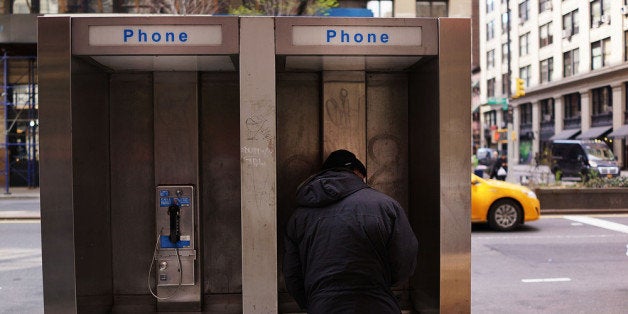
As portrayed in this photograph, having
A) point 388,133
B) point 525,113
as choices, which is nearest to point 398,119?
point 388,133

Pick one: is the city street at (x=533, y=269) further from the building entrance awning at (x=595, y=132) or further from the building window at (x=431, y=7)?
the building entrance awning at (x=595, y=132)

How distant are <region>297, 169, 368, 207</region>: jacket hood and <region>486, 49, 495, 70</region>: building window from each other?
178 feet

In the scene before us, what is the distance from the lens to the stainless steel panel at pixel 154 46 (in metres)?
3.19

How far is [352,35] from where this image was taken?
3.28m

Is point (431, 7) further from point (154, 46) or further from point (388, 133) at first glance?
point (154, 46)

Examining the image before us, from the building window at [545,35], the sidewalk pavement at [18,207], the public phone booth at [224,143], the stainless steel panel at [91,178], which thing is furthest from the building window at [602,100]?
the stainless steel panel at [91,178]

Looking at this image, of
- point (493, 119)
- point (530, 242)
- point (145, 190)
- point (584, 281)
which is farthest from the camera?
point (493, 119)

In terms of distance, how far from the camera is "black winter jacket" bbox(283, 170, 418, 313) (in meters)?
2.81

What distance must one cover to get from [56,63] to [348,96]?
2024 millimetres

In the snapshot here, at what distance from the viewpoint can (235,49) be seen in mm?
3186

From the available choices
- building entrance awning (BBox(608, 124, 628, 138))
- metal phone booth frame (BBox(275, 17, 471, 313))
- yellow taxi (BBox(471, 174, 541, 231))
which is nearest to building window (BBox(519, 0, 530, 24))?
building entrance awning (BBox(608, 124, 628, 138))

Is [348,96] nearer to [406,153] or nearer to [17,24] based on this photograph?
[406,153]

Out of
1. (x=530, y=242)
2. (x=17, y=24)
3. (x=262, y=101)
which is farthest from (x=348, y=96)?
(x=17, y=24)

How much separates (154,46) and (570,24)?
4309 cm
